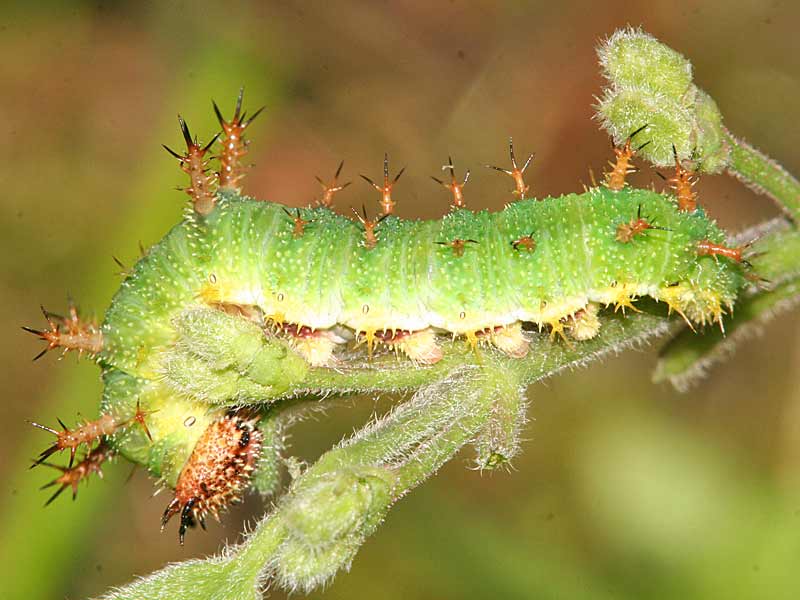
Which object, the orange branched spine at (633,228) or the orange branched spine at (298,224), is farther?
the orange branched spine at (298,224)

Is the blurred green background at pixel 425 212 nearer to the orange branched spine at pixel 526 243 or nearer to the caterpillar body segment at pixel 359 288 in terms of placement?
the caterpillar body segment at pixel 359 288

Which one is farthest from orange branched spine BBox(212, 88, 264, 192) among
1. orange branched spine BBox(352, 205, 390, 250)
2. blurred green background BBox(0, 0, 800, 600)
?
blurred green background BBox(0, 0, 800, 600)

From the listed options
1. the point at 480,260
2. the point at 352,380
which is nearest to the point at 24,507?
the point at 352,380

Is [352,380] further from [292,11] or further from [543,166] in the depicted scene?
[292,11]

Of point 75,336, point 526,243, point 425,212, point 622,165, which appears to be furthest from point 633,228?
point 425,212

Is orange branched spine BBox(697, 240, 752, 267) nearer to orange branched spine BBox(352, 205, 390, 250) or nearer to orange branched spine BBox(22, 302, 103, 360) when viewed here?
orange branched spine BBox(352, 205, 390, 250)

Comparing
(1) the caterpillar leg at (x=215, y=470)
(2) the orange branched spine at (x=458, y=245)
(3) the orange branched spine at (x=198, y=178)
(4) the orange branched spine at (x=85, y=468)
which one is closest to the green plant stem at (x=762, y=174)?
(2) the orange branched spine at (x=458, y=245)

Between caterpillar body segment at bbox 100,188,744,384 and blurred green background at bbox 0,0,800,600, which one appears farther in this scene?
blurred green background at bbox 0,0,800,600

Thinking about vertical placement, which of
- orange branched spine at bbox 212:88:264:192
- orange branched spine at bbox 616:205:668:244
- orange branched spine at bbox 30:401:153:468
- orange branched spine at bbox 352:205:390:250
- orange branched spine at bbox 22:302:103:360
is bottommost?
orange branched spine at bbox 30:401:153:468
